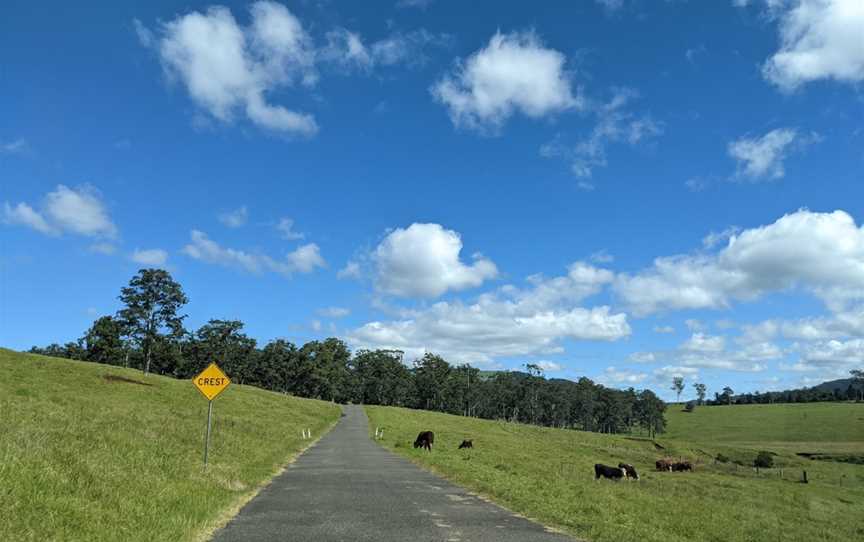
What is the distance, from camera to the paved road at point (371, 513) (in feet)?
36.0

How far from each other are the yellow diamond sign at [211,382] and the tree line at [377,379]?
85484 mm

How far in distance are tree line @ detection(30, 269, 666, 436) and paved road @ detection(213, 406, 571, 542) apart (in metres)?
89.7

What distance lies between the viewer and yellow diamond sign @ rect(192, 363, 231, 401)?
67.3 feet

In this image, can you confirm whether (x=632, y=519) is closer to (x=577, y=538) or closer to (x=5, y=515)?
(x=577, y=538)

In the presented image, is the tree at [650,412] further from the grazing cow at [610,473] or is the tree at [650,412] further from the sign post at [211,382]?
the sign post at [211,382]

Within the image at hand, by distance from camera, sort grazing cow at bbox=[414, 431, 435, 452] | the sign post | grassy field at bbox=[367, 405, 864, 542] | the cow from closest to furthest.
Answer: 1. grassy field at bbox=[367, 405, 864, 542]
2. the sign post
3. grazing cow at bbox=[414, 431, 435, 452]
4. the cow

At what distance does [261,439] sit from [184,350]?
118m

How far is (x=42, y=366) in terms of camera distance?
54469 mm

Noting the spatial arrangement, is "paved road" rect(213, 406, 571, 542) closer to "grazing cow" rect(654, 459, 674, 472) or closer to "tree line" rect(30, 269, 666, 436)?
"grazing cow" rect(654, 459, 674, 472)

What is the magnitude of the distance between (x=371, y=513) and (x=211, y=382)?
990 cm

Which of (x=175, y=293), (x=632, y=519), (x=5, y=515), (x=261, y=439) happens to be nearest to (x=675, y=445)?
(x=175, y=293)

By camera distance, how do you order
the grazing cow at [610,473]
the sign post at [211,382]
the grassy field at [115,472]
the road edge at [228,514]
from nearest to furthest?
the grassy field at [115,472]
the road edge at [228,514]
the sign post at [211,382]
the grazing cow at [610,473]

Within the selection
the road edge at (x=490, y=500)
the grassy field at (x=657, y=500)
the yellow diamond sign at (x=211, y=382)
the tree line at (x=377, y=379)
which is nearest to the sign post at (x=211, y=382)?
the yellow diamond sign at (x=211, y=382)

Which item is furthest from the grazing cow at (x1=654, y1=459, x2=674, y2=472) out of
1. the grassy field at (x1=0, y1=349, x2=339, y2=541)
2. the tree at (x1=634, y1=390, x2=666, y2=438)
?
the tree at (x1=634, y1=390, x2=666, y2=438)
